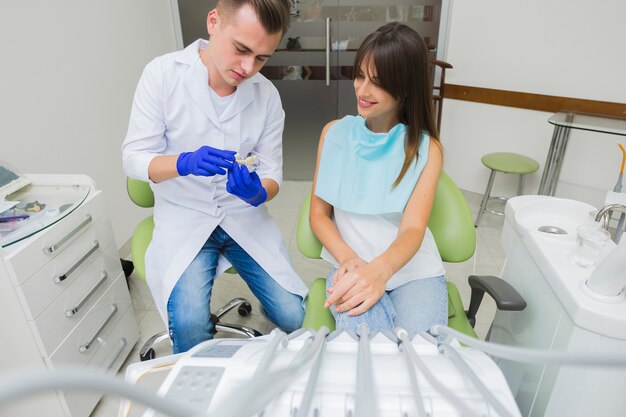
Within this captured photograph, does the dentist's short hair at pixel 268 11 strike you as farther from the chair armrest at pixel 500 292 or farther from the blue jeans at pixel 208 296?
the chair armrest at pixel 500 292

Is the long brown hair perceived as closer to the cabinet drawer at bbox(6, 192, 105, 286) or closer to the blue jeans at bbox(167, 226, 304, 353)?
the blue jeans at bbox(167, 226, 304, 353)

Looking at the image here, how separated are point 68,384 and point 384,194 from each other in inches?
42.1

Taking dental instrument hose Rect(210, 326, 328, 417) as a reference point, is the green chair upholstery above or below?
below

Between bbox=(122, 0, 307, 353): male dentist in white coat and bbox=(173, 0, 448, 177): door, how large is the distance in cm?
177

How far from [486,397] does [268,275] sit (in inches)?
38.8

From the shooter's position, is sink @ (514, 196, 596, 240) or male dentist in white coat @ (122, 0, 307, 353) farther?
male dentist in white coat @ (122, 0, 307, 353)

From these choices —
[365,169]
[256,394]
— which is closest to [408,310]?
[365,169]

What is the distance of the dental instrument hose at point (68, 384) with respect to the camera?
0.25 m

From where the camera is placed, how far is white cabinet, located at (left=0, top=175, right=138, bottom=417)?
1192 mm

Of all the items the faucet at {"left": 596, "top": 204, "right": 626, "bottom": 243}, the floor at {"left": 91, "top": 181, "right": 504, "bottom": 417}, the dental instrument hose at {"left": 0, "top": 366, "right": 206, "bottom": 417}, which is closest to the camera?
→ the dental instrument hose at {"left": 0, "top": 366, "right": 206, "bottom": 417}

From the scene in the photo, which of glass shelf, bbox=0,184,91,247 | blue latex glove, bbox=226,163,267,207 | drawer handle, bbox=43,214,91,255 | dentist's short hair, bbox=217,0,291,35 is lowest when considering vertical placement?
drawer handle, bbox=43,214,91,255

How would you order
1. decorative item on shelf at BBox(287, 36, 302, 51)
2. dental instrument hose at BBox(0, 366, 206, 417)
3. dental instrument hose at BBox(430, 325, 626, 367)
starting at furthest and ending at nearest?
1. decorative item on shelf at BBox(287, 36, 302, 51)
2. dental instrument hose at BBox(430, 325, 626, 367)
3. dental instrument hose at BBox(0, 366, 206, 417)

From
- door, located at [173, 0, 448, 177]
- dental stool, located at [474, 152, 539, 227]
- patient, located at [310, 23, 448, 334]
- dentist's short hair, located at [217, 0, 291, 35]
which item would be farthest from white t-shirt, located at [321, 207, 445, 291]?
door, located at [173, 0, 448, 177]

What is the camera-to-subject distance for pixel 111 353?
1577mm
